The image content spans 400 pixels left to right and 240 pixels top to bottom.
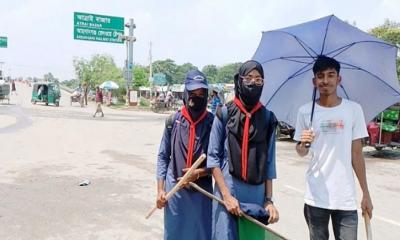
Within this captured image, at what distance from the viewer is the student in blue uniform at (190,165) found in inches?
125

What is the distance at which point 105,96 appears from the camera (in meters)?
43.5

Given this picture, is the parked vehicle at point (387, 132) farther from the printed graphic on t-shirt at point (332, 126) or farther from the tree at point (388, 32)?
the tree at point (388, 32)

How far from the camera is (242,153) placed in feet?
8.99

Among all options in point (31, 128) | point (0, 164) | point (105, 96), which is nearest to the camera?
point (0, 164)

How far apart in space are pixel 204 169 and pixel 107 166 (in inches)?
247

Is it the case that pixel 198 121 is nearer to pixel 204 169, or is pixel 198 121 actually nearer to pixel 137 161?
pixel 204 169

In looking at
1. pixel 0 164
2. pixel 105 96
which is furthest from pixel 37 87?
pixel 0 164

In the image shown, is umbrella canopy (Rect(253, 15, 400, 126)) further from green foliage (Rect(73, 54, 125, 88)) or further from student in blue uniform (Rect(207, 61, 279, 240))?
green foliage (Rect(73, 54, 125, 88))

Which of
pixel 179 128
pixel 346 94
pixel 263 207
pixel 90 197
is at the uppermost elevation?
pixel 346 94

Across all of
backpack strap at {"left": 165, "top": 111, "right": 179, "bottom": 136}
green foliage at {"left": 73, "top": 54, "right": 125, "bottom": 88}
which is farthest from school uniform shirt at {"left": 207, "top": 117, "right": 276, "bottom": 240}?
green foliage at {"left": 73, "top": 54, "right": 125, "bottom": 88}

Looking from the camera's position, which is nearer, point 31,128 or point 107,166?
point 107,166

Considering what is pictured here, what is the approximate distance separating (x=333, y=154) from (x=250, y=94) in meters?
0.67

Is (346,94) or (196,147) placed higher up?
(346,94)

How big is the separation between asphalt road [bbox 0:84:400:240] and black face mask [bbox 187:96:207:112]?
7.00 feet
